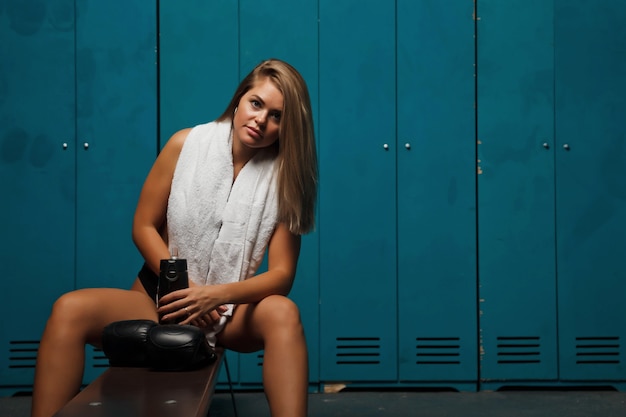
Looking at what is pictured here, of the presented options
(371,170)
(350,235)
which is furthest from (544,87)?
(350,235)

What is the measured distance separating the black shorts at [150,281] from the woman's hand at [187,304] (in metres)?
0.16

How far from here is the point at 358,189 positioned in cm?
305

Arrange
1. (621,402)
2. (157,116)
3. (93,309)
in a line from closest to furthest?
1. (93,309)
2. (621,402)
3. (157,116)

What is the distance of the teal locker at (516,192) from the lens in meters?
3.06

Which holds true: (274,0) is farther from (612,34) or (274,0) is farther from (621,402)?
(621,402)

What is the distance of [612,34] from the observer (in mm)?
3105

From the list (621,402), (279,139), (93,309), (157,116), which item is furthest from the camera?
(157,116)

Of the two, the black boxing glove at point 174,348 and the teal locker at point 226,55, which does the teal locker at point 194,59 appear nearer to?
the teal locker at point 226,55

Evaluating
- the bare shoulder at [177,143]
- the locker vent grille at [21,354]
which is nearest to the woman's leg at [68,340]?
the bare shoulder at [177,143]

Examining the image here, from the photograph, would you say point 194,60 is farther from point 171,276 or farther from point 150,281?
point 171,276

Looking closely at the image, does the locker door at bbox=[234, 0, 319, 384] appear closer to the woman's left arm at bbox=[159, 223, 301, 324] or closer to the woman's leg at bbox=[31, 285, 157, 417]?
the woman's left arm at bbox=[159, 223, 301, 324]

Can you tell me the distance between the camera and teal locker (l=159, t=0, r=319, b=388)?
3.03 metres

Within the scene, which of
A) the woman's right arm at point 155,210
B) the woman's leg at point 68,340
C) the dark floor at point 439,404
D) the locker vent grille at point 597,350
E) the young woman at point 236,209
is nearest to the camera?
the woman's leg at point 68,340

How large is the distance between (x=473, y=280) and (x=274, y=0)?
1.40 meters
